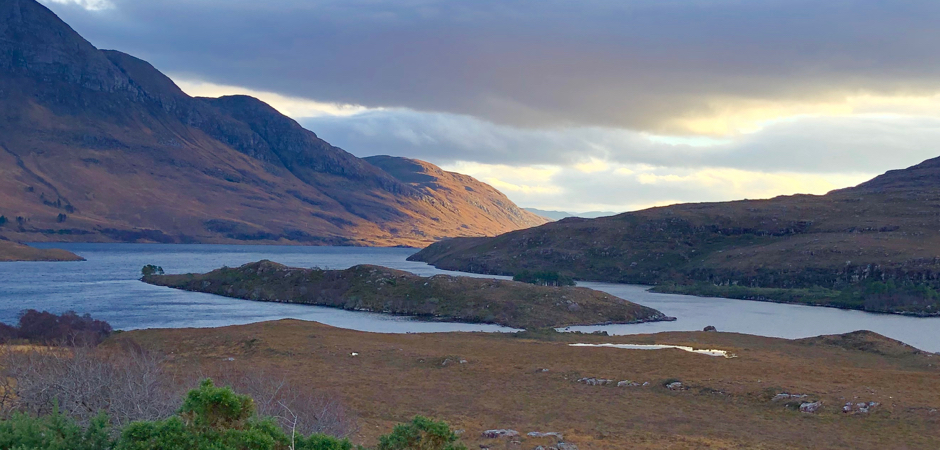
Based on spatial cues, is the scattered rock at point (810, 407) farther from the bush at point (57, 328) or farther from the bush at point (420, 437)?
the bush at point (57, 328)

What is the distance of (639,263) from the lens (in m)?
176

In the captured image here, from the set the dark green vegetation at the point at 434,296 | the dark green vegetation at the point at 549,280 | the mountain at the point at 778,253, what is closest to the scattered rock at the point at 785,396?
the dark green vegetation at the point at 434,296

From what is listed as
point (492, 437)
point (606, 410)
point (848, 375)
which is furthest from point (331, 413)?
point (848, 375)

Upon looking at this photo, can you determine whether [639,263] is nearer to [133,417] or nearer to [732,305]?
[732,305]

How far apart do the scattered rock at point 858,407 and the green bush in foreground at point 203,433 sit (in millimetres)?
26690

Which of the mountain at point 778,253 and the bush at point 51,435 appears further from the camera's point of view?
the mountain at point 778,253

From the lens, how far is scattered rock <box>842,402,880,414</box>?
1374 inches

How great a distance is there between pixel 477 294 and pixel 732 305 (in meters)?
52.4

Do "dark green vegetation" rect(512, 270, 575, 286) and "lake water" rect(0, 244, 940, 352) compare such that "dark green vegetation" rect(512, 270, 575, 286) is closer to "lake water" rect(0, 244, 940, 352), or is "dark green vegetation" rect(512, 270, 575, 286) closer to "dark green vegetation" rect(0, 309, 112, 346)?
"lake water" rect(0, 244, 940, 352)

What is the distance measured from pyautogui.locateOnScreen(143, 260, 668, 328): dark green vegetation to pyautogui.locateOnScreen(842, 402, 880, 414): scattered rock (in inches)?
1845

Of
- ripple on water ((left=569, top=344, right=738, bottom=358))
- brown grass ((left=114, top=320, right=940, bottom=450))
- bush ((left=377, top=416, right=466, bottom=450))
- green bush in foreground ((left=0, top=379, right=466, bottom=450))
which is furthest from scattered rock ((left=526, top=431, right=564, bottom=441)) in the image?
ripple on water ((left=569, top=344, right=738, bottom=358))

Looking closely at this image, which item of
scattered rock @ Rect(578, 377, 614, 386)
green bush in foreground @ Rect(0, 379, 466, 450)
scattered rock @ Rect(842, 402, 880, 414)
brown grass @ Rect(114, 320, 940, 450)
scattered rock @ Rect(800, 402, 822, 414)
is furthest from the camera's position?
scattered rock @ Rect(578, 377, 614, 386)

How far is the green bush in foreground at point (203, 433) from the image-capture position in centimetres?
1583

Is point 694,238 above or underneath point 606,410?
above
